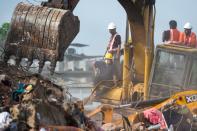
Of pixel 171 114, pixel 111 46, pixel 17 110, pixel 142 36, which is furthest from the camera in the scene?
pixel 111 46

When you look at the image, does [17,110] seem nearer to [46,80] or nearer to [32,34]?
[46,80]

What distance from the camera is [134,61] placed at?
1298 centimetres

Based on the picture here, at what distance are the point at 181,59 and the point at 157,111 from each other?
5.76 feet

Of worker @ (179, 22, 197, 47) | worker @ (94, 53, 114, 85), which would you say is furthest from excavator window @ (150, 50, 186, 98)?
worker @ (94, 53, 114, 85)

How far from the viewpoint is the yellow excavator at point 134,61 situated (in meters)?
10.6

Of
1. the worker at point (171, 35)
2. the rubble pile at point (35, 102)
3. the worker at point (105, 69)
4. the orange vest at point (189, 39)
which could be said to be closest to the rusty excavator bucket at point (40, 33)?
the rubble pile at point (35, 102)

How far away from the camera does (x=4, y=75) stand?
927 cm

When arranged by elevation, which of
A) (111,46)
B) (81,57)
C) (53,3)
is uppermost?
(53,3)

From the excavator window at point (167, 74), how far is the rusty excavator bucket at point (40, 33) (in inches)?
80.3

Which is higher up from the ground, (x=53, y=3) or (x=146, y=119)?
(x=53, y=3)

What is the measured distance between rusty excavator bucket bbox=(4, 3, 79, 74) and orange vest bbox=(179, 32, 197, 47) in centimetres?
323

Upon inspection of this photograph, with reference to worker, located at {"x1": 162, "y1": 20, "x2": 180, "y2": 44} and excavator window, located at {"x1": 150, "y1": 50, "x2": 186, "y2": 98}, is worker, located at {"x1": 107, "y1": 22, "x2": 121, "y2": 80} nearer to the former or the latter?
worker, located at {"x1": 162, "y1": 20, "x2": 180, "y2": 44}

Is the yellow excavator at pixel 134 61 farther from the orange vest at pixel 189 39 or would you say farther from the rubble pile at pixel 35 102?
the orange vest at pixel 189 39

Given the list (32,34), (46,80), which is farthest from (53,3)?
(46,80)
